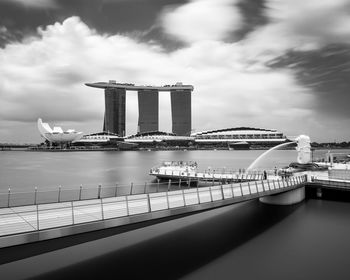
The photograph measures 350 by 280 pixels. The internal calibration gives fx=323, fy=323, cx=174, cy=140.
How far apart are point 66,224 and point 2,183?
121 ft

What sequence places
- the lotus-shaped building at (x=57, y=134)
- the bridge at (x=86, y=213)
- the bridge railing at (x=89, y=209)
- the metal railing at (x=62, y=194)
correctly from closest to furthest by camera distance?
1. the bridge at (x=86, y=213)
2. the bridge railing at (x=89, y=209)
3. the metal railing at (x=62, y=194)
4. the lotus-shaped building at (x=57, y=134)

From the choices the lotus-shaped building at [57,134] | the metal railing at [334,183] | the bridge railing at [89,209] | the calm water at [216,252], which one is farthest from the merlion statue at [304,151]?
the lotus-shaped building at [57,134]

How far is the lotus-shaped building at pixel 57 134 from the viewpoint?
610 feet

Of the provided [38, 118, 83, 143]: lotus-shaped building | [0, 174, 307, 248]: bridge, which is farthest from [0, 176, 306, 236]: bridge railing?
[38, 118, 83, 143]: lotus-shaped building

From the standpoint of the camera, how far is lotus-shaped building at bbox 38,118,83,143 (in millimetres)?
185875

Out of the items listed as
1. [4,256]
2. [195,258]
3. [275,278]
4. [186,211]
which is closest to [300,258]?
[275,278]

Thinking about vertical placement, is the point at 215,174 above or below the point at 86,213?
above

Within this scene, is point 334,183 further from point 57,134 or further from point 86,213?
point 57,134

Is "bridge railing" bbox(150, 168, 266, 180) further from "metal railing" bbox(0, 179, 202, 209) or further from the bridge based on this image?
the bridge

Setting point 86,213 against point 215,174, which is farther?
point 215,174

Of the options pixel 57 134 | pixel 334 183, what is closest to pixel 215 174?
pixel 334 183

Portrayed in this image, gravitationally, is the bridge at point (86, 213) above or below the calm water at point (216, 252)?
above

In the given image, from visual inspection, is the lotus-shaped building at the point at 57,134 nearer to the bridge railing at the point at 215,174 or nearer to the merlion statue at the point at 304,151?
the bridge railing at the point at 215,174

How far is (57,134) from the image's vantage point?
185 m
